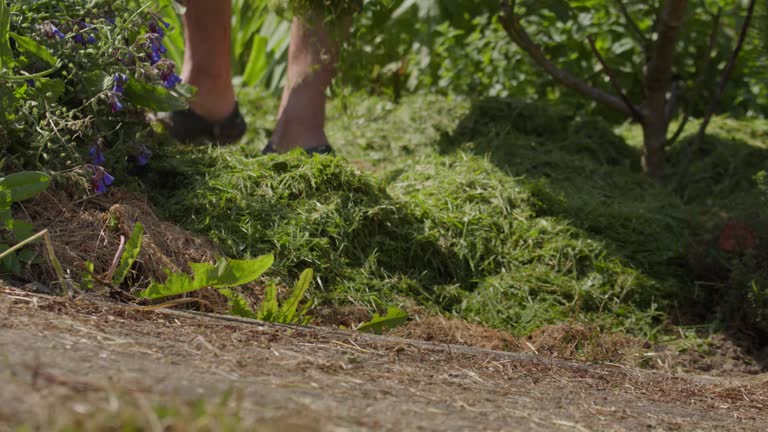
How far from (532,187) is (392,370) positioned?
5.94 feet

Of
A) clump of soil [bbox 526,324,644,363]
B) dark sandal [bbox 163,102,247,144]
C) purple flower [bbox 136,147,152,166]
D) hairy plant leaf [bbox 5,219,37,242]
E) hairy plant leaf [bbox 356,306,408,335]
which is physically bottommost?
clump of soil [bbox 526,324,644,363]

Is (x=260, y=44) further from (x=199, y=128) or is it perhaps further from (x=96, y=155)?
(x=96, y=155)

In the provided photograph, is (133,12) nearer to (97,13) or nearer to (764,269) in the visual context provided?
(97,13)

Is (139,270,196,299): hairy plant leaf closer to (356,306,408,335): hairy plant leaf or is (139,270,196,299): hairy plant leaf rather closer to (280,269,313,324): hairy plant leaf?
(280,269,313,324): hairy plant leaf

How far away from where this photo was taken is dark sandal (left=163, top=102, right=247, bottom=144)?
3723 millimetres

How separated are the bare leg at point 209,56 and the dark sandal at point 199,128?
3cm

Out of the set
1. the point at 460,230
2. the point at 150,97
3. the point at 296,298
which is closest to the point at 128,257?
the point at 296,298

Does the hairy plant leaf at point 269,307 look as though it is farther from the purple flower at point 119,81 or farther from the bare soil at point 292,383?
the purple flower at point 119,81

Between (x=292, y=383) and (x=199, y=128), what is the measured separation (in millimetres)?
2571

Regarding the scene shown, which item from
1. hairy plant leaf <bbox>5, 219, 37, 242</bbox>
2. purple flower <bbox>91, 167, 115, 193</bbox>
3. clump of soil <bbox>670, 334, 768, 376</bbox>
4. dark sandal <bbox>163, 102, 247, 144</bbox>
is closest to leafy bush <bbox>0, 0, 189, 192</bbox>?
purple flower <bbox>91, 167, 115, 193</bbox>

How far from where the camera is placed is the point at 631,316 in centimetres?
290

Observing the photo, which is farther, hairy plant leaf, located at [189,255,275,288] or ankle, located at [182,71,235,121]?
ankle, located at [182,71,235,121]

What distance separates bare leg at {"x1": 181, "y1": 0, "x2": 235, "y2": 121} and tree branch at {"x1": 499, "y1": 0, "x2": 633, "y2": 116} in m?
1.27

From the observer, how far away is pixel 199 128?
3.78 m
